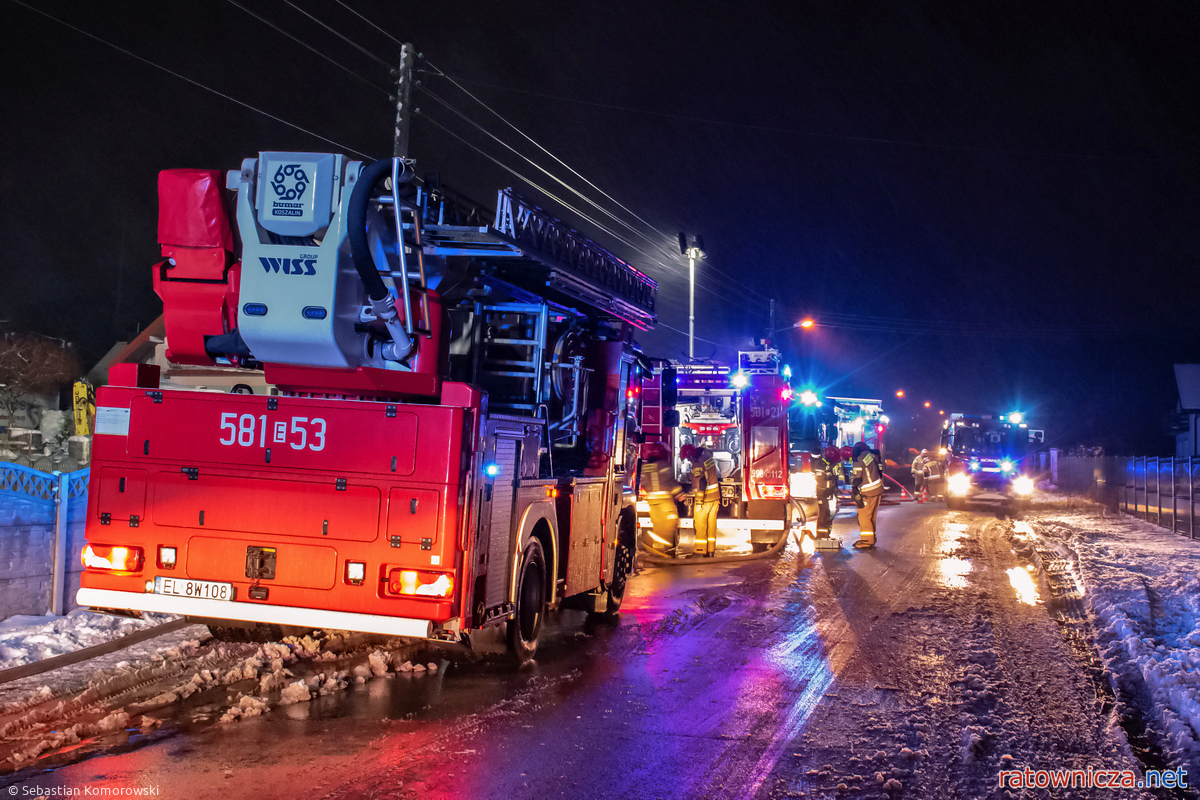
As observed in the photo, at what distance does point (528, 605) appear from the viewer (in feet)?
24.6

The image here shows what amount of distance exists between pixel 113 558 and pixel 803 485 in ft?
43.9

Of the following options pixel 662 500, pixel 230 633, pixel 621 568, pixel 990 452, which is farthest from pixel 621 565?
pixel 990 452

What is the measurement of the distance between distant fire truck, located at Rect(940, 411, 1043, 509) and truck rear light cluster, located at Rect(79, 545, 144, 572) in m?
29.5

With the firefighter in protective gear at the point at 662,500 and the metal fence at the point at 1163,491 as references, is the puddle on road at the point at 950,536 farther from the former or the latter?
the firefighter in protective gear at the point at 662,500

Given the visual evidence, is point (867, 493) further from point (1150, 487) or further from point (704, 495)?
point (1150, 487)

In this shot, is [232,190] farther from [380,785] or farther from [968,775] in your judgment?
[968,775]

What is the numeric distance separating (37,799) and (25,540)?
4.71 metres

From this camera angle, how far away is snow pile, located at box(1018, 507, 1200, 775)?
20.2 ft

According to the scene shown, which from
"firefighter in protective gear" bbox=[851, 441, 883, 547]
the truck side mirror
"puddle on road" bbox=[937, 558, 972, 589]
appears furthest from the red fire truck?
"firefighter in protective gear" bbox=[851, 441, 883, 547]

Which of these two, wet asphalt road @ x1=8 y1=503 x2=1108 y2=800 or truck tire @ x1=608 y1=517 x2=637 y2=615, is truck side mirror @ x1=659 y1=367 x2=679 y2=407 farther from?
wet asphalt road @ x1=8 y1=503 x2=1108 y2=800

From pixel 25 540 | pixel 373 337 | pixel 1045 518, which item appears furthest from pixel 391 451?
pixel 1045 518

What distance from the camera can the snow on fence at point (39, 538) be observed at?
8.02 metres

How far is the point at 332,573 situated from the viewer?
5.96m

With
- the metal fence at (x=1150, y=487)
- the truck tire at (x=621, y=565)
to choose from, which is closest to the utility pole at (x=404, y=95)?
the truck tire at (x=621, y=565)
